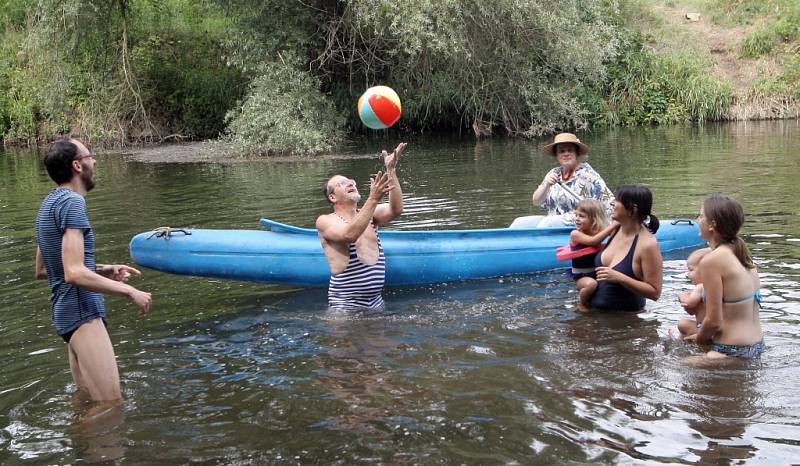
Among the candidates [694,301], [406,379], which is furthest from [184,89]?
[694,301]

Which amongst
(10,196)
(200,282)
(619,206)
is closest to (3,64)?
(10,196)

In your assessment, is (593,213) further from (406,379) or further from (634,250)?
(406,379)

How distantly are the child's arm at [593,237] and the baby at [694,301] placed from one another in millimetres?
853

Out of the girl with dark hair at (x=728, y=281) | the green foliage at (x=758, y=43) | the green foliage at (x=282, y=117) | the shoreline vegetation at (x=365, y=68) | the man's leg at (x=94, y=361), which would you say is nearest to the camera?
the man's leg at (x=94, y=361)

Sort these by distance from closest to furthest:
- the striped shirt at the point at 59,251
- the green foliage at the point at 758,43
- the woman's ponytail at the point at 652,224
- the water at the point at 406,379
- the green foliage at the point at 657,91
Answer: the water at the point at 406,379 → the striped shirt at the point at 59,251 → the woman's ponytail at the point at 652,224 → the green foliage at the point at 657,91 → the green foliage at the point at 758,43

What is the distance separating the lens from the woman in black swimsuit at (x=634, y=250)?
587 cm

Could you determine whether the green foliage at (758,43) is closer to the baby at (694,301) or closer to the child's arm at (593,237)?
the child's arm at (593,237)

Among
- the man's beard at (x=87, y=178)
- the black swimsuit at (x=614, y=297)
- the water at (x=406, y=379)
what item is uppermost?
the man's beard at (x=87, y=178)

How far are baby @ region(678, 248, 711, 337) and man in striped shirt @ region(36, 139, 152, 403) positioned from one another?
3.32 meters

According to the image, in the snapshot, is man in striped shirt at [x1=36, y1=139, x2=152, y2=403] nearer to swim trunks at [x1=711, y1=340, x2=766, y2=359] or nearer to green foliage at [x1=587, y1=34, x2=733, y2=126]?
swim trunks at [x1=711, y1=340, x2=766, y2=359]

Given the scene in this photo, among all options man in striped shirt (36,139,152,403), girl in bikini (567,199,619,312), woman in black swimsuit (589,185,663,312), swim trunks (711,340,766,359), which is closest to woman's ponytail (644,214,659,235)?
woman in black swimsuit (589,185,663,312)

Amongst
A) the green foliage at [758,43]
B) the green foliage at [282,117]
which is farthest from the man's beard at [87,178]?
the green foliage at [758,43]

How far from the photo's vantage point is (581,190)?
7.82 m

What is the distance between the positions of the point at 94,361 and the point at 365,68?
1801cm
